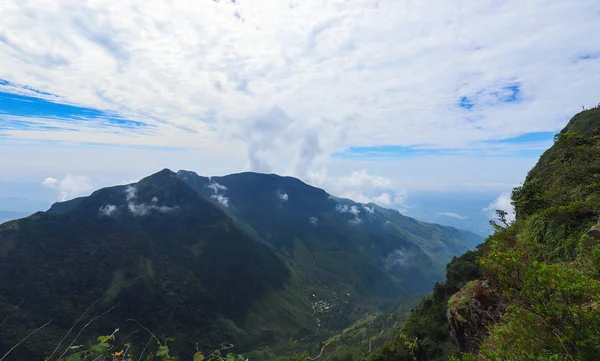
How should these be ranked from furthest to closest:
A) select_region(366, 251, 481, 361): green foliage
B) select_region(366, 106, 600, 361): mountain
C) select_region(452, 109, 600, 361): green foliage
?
select_region(366, 251, 481, 361): green foliage < select_region(366, 106, 600, 361): mountain < select_region(452, 109, 600, 361): green foliage

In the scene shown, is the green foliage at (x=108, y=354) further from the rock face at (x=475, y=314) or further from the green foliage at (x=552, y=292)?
the rock face at (x=475, y=314)

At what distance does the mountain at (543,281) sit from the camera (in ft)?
26.9

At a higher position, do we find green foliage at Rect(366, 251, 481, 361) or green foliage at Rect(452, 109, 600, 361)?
green foliage at Rect(452, 109, 600, 361)

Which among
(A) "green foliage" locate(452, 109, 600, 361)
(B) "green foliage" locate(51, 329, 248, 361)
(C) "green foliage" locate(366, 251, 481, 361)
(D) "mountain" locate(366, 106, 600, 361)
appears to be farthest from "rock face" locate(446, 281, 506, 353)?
(B) "green foliage" locate(51, 329, 248, 361)

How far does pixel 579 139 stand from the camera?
3169 cm

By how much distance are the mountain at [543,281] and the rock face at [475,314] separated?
7 cm

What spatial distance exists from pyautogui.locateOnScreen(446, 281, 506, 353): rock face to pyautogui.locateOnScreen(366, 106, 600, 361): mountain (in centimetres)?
7

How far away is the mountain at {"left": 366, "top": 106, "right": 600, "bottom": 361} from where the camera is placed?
26.9ft

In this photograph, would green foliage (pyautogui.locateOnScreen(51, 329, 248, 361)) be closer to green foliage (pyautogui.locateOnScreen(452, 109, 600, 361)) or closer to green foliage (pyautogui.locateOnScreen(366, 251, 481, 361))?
green foliage (pyautogui.locateOnScreen(452, 109, 600, 361))

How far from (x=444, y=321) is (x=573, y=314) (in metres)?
51.0

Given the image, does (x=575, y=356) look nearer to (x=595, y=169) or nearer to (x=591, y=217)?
(x=591, y=217)

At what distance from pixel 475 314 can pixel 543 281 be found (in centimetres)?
1839

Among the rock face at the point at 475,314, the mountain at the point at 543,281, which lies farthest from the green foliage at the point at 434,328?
the rock face at the point at 475,314

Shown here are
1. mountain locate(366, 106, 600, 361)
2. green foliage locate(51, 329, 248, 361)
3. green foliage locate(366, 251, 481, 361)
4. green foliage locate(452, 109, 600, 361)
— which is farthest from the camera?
green foliage locate(366, 251, 481, 361)
